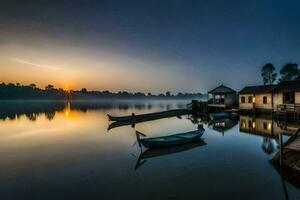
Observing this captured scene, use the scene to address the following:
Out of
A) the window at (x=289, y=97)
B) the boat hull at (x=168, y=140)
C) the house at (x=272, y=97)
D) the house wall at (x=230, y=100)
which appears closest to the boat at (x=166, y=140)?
the boat hull at (x=168, y=140)

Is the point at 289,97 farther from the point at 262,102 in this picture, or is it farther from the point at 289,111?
the point at 262,102

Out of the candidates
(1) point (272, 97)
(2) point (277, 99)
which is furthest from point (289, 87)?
(1) point (272, 97)

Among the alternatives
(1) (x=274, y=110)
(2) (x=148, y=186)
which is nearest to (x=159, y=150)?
(2) (x=148, y=186)

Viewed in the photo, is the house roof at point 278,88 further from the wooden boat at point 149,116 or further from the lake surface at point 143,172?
the lake surface at point 143,172

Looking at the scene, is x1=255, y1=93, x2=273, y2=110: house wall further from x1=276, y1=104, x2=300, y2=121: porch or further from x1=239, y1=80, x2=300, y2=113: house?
x1=276, y1=104, x2=300, y2=121: porch

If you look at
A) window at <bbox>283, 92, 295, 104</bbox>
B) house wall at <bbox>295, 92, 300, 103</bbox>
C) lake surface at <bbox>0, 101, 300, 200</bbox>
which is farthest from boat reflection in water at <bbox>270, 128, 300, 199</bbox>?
window at <bbox>283, 92, 295, 104</bbox>

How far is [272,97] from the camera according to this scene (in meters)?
36.9

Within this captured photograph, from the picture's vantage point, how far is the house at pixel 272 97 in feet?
109

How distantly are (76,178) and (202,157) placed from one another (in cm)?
939

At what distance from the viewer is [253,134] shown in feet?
77.4

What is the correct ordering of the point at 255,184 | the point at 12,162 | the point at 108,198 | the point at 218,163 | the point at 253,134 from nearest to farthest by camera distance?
the point at 108,198 < the point at 255,184 < the point at 218,163 < the point at 12,162 < the point at 253,134

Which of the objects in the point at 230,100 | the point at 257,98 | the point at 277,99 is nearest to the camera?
the point at 277,99

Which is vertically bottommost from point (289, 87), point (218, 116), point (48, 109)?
point (48, 109)

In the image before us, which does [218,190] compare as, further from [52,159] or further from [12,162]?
[12,162]
